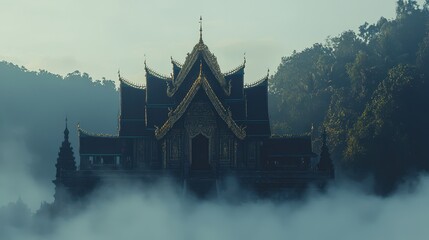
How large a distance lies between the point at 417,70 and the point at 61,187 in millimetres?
36935

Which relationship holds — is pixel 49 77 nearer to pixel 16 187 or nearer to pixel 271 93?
pixel 16 187

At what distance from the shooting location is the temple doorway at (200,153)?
174 feet

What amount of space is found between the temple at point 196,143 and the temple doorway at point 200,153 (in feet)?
0.23

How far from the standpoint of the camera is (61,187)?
168 ft

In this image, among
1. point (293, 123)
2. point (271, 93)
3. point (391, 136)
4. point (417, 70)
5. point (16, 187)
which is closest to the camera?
point (391, 136)

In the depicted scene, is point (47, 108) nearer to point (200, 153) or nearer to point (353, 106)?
point (353, 106)

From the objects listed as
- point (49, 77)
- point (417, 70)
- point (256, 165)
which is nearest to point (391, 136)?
point (417, 70)

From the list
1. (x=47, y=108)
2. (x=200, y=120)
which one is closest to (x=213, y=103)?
(x=200, y=120)

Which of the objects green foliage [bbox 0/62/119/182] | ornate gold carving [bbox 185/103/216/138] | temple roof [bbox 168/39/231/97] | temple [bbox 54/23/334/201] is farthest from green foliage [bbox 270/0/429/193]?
green foliage [bbox 0/62/119/182]

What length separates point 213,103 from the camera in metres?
51.7

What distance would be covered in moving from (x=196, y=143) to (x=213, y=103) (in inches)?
134

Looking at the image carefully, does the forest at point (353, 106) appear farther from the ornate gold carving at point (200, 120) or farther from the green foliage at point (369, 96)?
the ornate gold carving at point (200, 120)

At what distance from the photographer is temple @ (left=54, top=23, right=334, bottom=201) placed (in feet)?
168

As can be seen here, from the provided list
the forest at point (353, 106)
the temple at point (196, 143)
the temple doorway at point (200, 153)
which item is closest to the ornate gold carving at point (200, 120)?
the temple at point (196, 143)
